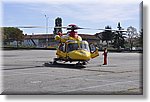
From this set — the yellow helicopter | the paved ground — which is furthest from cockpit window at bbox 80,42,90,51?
the paved ground

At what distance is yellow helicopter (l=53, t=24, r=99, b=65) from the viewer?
12.1m

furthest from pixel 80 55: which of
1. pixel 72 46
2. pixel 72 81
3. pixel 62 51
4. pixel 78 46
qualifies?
pixel 72 81

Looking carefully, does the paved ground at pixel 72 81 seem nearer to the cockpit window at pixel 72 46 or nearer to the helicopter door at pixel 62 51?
the cockpit window at pixel 72 46

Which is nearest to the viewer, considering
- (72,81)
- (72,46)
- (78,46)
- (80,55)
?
(72,81)

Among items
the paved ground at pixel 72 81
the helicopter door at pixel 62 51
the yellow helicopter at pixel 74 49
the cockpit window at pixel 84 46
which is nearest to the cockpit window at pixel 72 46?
the yellow helicopter at pixel 74 49

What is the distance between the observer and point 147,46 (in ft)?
16.2

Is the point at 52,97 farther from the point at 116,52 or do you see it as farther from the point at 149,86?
the point at 116,52

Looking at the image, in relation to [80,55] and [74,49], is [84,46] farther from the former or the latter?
[80,55]

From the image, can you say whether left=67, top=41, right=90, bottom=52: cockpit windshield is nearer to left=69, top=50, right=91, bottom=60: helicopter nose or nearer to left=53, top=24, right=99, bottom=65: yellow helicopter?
left=53, top=24, right=99, bottom=65: yellow helicopter

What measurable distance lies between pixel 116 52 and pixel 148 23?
20667 mm

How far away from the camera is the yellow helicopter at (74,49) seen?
39.7ft

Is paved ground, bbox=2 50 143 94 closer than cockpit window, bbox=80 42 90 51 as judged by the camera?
Yes

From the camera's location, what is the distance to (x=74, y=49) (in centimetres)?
1241

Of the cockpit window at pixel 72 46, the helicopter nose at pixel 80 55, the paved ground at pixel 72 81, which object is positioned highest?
the cockpit window at pixel 72 46
